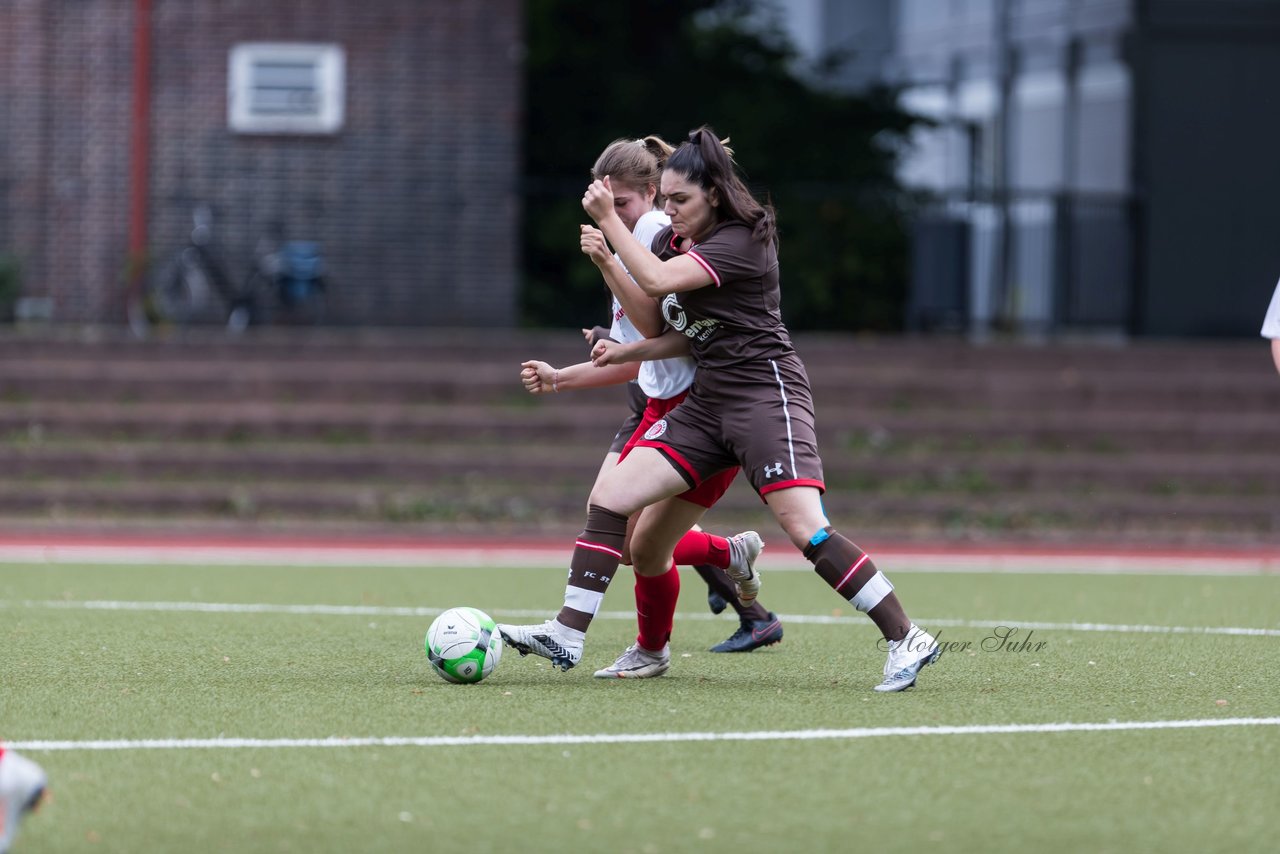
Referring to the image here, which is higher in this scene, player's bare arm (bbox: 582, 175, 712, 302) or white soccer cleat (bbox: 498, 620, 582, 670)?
player's bare arm (bbox: 582, 175, 712, 302)

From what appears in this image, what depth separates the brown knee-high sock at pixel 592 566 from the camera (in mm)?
6480

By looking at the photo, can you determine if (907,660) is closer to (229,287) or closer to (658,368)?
(658,368)

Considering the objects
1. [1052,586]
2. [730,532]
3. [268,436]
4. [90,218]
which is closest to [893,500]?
[730,532]

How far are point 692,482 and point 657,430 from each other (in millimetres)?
248

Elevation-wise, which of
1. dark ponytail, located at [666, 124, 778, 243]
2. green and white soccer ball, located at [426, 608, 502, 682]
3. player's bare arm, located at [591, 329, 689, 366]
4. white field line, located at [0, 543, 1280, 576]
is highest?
dark ponytail, located at [666, 124, 778, 243]

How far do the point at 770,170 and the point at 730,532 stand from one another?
311 inches

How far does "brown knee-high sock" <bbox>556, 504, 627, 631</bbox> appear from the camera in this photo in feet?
21.3

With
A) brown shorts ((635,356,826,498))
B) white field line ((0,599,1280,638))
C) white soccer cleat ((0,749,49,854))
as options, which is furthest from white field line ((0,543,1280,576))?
white soccer cleat ((0,749,49,854))

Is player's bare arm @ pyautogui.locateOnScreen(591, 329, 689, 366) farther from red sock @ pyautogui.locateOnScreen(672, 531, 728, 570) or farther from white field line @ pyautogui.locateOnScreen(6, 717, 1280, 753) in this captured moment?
white field line @ pyautogui.locateOnScreen(6, 717, 1280, 753)

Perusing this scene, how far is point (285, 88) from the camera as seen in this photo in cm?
1834

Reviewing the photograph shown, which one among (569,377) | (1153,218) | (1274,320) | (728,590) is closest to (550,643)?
(569,377)

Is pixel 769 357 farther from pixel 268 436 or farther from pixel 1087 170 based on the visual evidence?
pixel 1087 170

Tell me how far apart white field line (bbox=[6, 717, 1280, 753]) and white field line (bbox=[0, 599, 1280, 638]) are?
2.88 meters

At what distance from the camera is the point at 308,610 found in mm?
9312
